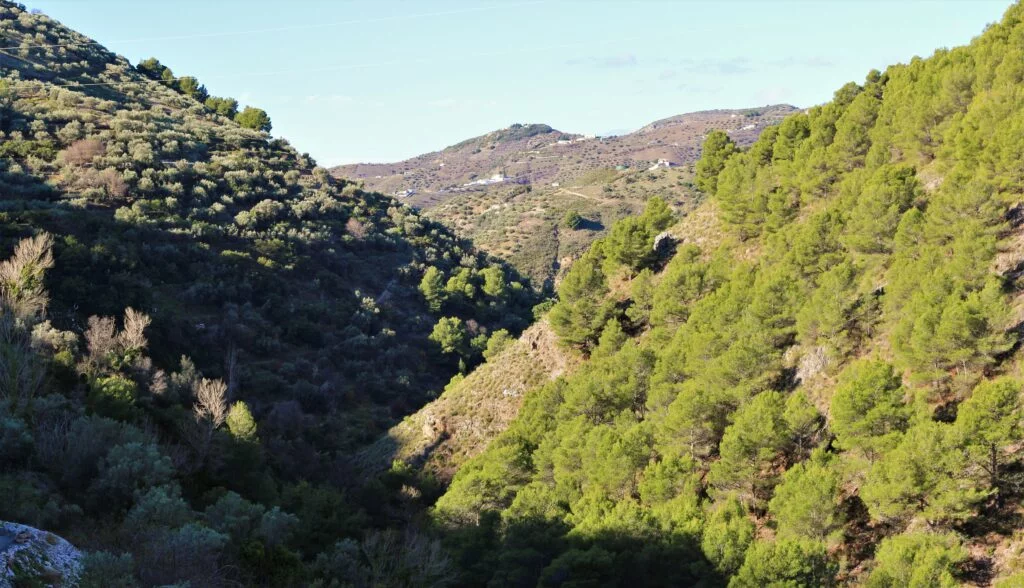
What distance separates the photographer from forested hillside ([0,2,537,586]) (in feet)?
61.7

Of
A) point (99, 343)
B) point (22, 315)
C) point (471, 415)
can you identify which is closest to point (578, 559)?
point (471, 415)

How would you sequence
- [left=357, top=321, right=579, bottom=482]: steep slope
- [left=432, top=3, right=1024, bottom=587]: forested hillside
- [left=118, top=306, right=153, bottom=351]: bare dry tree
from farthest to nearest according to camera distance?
[left=357, top=321, right=579, bottom=482]: steep slope < [left=118, top=306, right=153, bottom=351]: bare dry tree < [left=432, top=3, right=1024, bottom=587]: forested hillside

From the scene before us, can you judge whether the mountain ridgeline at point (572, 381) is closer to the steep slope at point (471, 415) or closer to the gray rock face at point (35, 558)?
the gray rock face at point (35, 558)

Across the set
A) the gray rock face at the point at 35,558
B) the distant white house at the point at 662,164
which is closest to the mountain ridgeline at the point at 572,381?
the gray rock face at the point at 35,558

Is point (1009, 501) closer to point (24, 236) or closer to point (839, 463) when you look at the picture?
point (839, 463)

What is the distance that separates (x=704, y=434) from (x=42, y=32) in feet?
355

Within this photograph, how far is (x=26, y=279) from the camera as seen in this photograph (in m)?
34.7

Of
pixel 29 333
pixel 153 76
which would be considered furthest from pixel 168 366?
pixel 153 76

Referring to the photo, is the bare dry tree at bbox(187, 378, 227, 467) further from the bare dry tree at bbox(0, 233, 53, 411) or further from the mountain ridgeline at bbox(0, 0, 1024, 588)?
the bare dry tree at bbox(0, 233, 53, 411)

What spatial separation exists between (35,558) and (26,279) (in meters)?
28.8

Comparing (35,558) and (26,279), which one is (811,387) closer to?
(35,558)

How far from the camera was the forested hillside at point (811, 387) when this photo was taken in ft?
73.2

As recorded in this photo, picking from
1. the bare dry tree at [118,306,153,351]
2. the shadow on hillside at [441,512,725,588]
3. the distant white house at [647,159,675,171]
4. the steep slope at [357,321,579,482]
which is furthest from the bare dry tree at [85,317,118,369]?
the distant white house at [647,159,675,171]

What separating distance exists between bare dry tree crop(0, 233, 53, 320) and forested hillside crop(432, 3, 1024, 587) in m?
22.9
